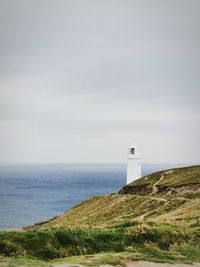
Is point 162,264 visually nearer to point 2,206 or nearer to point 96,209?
point 96,209

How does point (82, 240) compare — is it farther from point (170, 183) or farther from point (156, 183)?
point (156, 183)

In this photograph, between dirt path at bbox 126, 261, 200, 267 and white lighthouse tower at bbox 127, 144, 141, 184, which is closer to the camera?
dirt path at bbox 126, 261, 200, 267

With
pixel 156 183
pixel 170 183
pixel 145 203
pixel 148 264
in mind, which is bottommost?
pixel 145 203

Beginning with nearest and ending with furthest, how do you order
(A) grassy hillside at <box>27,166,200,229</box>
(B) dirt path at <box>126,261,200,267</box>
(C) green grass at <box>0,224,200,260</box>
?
(B) dirt path at <box>126,261,200,267</box> → (C) green grass at <box>0,224,200,260</box> → (A) grassy hillside at <box>27,166,200,229</box>

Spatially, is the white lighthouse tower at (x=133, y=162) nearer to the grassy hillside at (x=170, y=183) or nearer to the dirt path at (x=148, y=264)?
the grassy hillside at (x=170, y=183)

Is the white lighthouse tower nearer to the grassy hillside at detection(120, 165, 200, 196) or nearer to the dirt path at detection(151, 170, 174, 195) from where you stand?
the grassy hillside at detection(120, 165, 200, 196)

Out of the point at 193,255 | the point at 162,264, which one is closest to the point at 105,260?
the point at 162,264

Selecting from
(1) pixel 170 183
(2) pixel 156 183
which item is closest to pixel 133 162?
(2) pixel 156 183

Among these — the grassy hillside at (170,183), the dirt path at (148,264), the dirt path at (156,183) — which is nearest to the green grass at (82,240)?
the dirt path at (148,264)

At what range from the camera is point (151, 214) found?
56625 mm

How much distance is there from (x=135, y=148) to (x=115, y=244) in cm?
8234

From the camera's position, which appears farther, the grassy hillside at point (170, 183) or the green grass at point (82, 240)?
the grassy hillside at point (170, 183)

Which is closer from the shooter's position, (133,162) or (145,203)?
(145,203)

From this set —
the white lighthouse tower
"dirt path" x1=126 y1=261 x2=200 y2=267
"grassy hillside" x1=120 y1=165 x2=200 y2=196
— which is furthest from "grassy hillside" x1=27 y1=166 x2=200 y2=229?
"dirt path" x1=126 y1=261 x2=200 y2=267
